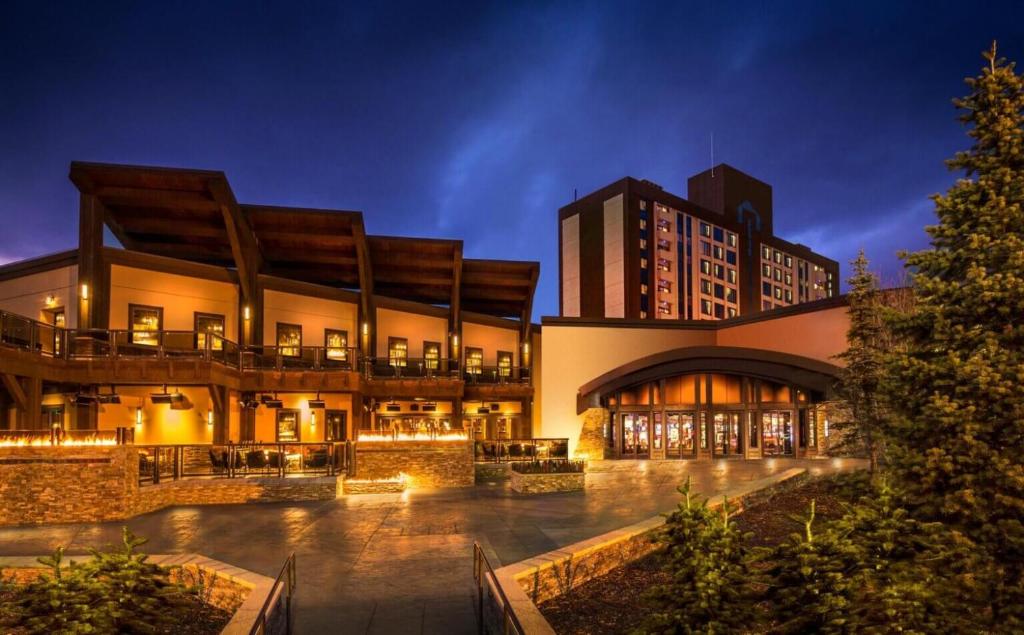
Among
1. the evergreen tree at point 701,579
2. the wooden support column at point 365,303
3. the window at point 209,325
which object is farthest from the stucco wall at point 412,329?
the evergreen tree at point 701,579

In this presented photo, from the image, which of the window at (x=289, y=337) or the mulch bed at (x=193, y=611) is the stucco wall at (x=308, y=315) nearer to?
the window at (x=289, y=337)

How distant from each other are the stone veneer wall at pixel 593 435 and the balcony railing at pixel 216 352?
5.57 meters

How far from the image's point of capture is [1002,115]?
6.83 m

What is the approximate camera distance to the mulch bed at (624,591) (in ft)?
24.3

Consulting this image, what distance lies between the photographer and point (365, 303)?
30.1 meters

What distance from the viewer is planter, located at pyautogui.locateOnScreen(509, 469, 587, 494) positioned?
1827 cm

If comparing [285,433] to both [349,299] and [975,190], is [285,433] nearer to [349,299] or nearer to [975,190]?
[349,299]

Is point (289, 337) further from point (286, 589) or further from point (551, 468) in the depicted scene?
point (286, 589)

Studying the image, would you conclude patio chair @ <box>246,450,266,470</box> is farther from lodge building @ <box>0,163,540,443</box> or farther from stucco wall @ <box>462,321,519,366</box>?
stucco wall @ <box>462,321,519,366</box>

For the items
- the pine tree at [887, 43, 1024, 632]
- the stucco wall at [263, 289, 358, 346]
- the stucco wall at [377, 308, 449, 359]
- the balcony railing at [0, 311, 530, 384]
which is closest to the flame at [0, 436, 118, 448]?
the balcony railing at [0, 311, 530, 384]

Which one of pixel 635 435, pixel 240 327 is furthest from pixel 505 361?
pixel 240 327

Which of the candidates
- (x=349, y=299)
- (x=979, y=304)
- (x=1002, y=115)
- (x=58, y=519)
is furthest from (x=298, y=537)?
(x=349, y=299)

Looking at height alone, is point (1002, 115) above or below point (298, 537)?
above

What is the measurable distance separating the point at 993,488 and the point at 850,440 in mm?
12932
